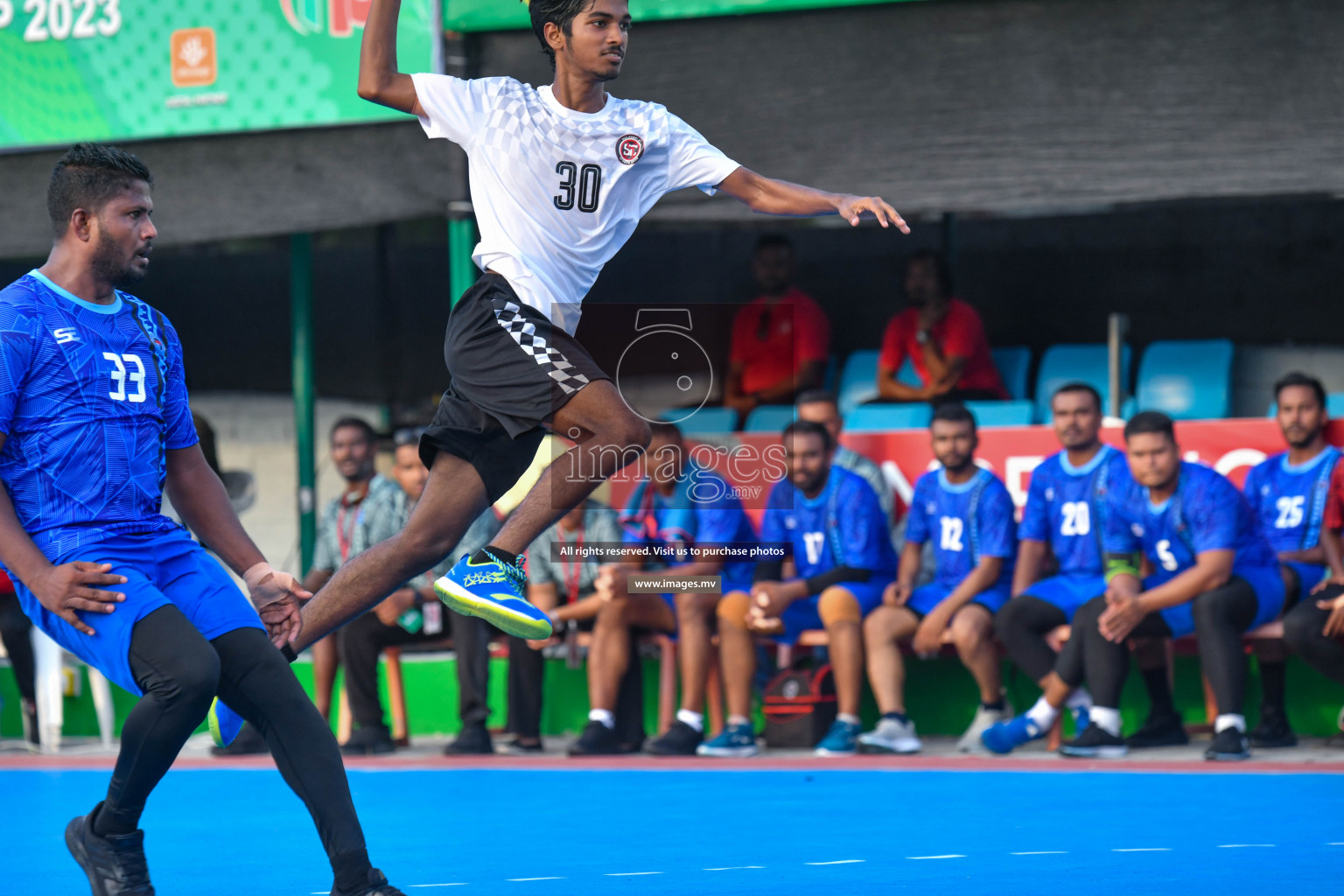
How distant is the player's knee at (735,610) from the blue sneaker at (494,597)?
4.07 m

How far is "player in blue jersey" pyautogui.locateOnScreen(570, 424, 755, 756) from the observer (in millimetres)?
8766

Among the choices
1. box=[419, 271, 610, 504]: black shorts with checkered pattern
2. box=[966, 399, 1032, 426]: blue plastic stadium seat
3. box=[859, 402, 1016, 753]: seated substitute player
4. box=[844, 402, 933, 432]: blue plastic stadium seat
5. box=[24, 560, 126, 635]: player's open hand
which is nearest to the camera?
box=[24, 560, 126, 635]: player's open hand

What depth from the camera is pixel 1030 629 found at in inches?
327

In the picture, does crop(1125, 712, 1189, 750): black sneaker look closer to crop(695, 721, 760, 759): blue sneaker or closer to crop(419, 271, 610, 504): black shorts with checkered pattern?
crop(695, 721, 760, 759): blue sneaker

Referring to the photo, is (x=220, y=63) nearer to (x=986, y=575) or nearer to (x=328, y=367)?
(x=328, y=367)

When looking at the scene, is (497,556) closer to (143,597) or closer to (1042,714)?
(143,597)

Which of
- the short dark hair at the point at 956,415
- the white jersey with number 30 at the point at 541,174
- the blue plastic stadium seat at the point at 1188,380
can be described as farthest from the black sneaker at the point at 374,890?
the blue plastic stadium seat at the point at 1188,380

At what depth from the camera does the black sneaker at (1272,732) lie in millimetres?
8125

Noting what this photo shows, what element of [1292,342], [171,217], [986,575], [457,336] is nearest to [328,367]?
[171,217]

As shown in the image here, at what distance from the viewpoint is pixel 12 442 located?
400 centimetres

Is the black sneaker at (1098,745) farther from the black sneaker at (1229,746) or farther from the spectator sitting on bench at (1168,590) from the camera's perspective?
the black sneaker at (1229,746)

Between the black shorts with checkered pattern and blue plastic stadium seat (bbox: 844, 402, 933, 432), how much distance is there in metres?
5.31

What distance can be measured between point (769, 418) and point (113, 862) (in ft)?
21.9

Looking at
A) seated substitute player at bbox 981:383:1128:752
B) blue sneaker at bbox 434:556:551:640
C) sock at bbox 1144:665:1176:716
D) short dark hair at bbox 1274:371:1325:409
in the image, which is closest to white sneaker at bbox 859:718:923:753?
seated substitute player at bbox 981:383:1128:752
